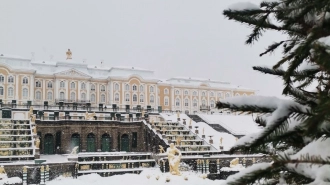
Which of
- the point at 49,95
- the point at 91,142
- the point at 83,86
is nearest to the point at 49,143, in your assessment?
the point at 91,142

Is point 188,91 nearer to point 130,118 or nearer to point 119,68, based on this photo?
point 119,68

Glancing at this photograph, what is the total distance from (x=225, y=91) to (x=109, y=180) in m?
53.8

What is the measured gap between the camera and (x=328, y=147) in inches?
73.2

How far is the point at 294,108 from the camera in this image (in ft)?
6.26

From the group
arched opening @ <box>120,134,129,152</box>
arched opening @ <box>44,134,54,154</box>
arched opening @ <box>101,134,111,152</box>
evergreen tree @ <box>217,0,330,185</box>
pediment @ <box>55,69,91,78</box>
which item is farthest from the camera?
pediment @ <box>55,69,91,78</box>

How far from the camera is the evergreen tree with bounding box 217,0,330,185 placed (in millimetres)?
1712

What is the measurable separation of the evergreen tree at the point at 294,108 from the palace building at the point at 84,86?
4741cm

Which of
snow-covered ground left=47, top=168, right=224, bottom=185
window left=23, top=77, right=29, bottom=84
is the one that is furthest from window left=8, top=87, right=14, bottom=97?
snow-covered ground left=47, top=168, right=224, bottom=185

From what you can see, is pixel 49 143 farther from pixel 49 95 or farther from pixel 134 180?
pixel 49 95

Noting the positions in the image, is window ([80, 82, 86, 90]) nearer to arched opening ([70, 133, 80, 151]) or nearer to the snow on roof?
the snow on roof

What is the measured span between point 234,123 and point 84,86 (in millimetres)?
26842

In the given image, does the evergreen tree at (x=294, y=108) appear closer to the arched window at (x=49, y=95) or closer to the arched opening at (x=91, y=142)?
the arched opening at (x=91, y=142)

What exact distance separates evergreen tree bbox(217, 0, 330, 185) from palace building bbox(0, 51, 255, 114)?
156 ft

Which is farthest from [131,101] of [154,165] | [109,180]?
[109,180]
